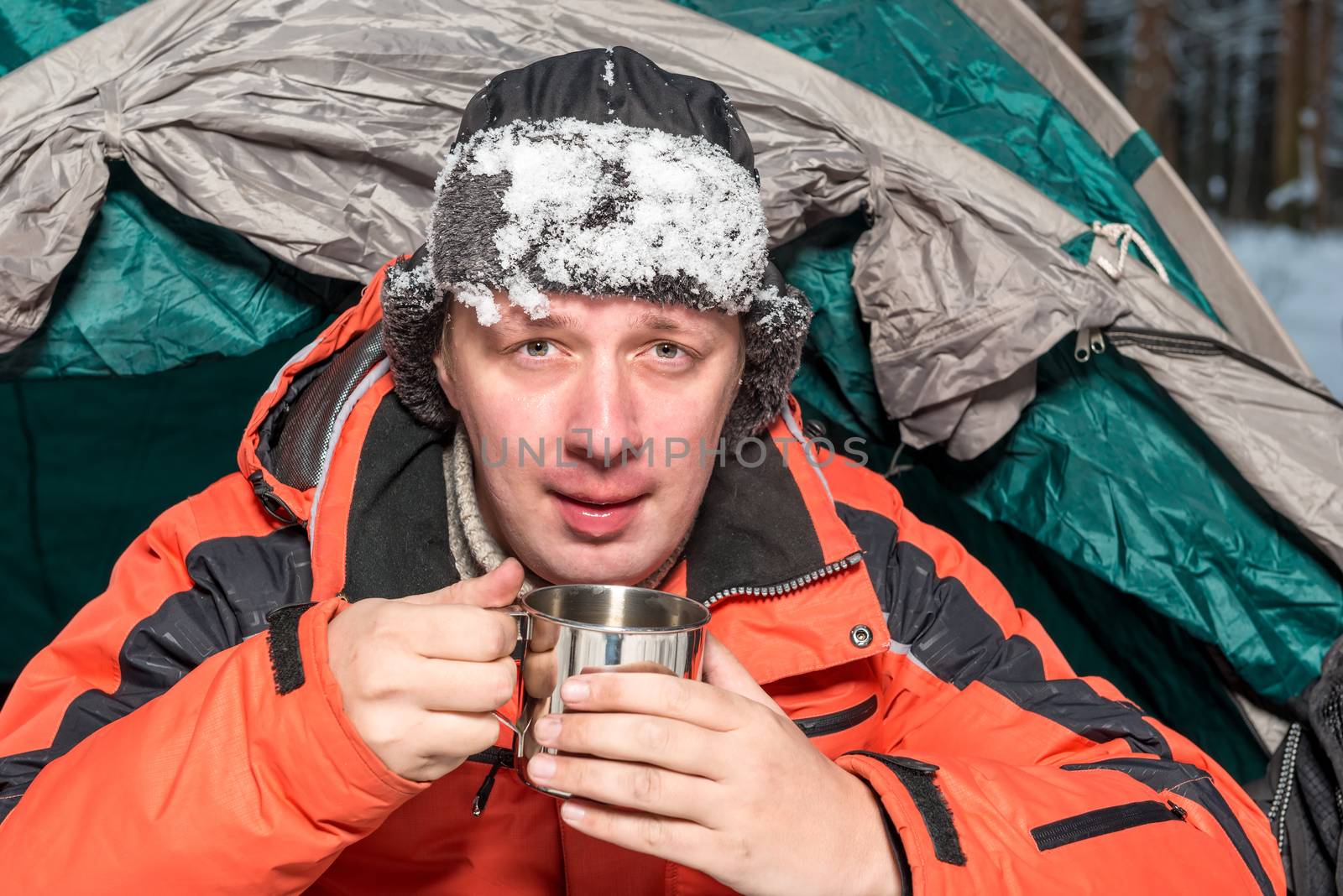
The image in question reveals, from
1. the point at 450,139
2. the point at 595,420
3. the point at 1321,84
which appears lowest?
the point at 1321,84

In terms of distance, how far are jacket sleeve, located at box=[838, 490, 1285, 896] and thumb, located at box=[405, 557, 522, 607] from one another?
375 millimetres

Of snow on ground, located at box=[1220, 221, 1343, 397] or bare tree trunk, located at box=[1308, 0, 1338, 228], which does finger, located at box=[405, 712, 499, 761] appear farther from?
bare tree trunk, located at box=[1308, 0, 1338, 228]

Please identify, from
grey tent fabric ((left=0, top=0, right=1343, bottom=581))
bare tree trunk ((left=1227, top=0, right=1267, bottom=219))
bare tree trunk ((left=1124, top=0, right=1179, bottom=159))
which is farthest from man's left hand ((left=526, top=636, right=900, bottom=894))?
bare tree trunk ((left=1227, top=0, right=1267, bottom=219))

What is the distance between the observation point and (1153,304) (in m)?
1.67

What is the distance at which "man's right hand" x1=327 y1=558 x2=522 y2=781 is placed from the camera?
914mm

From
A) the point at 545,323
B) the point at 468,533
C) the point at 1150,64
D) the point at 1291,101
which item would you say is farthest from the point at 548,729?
the point at 1291,101

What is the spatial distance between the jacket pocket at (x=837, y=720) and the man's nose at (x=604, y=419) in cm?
44

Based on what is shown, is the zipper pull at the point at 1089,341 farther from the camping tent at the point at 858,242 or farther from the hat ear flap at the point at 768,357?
the hat ear flap at the point at 768,357

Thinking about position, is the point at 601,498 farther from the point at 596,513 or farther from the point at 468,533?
the point at 468,533

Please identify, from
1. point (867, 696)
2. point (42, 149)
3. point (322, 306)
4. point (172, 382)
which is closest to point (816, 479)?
point (867, 696)

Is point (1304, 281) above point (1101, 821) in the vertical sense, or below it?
below

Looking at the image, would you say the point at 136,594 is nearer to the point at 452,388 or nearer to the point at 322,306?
the point at 452,388

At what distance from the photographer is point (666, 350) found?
129 centimetres

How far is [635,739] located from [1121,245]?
1.27 meters
